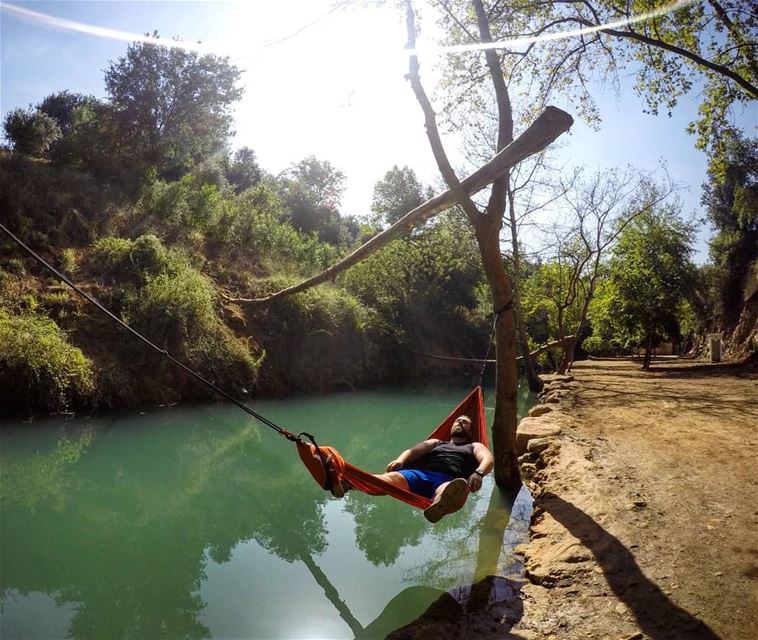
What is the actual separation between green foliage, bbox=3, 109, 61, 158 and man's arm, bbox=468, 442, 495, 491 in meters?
12.4

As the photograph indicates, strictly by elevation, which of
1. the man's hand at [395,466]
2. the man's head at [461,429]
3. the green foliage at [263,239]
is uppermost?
the green foliage at [263,239]

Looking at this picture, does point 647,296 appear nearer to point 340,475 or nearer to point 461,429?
point 461,429

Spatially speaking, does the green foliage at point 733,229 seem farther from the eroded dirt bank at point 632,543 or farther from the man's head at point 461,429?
the man's head at point 461,429

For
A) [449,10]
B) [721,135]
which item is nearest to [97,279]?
[449,10]

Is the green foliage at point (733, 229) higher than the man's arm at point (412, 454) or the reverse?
higher

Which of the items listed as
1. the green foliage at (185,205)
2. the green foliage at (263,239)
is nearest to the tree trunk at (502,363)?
the green foliage at (263,239)

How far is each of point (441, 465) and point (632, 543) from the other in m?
1.28

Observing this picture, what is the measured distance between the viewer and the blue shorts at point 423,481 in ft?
10.0

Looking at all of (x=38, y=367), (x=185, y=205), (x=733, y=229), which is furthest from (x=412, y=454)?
(x=733, y=229)

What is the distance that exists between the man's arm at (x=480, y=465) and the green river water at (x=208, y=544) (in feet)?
1.57

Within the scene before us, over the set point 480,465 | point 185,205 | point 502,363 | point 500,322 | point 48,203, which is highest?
point 185,205

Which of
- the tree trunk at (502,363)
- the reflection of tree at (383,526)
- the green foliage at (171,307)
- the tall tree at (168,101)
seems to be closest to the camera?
the reflection of tree at (383,526)

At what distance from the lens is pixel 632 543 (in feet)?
7.53

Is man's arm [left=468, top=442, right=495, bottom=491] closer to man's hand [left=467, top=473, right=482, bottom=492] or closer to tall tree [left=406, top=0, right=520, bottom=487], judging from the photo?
man's hand [left=467, top=473, right=482, bottom=492]
